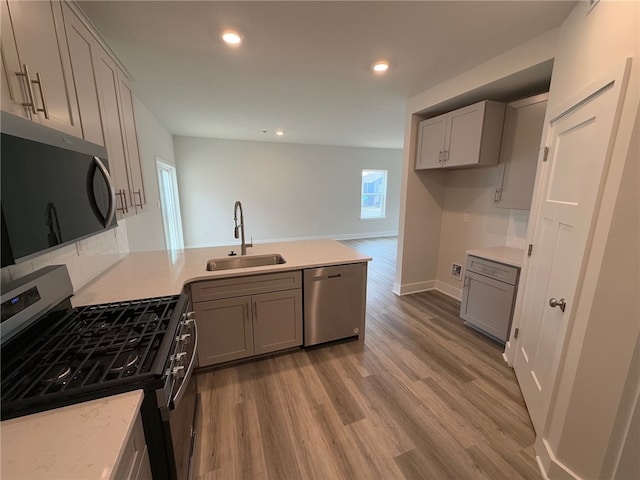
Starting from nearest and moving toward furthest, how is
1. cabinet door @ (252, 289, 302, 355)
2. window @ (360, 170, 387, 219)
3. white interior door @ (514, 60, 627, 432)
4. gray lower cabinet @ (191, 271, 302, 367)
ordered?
1. white interior door @ (514, 60, 627, 432)
2. gray lower cabinet @ (191, 271, 302, 367)
3. cabinet door @ (252, 289, 302, 355)
4. window @ (360, 170, 387, 219)

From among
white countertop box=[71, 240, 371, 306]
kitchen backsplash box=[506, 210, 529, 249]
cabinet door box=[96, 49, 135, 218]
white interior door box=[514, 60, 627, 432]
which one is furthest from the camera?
kitchen backsplash box=[506, 210, 529, 249]

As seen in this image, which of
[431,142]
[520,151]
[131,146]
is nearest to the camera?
[131,146]

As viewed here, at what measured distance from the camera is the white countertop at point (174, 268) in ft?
5.26

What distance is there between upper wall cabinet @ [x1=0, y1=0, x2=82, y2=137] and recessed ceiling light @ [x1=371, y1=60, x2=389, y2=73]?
217 cm

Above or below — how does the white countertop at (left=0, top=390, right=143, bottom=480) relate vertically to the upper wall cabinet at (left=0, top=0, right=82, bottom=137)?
below

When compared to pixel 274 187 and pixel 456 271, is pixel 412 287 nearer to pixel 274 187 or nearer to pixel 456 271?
pixel 456 271

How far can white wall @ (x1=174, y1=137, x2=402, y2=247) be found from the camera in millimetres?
6086

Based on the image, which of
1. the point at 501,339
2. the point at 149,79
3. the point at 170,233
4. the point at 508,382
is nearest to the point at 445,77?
the point at 501,339

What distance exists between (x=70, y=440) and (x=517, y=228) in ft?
12.0

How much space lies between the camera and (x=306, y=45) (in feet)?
6.75

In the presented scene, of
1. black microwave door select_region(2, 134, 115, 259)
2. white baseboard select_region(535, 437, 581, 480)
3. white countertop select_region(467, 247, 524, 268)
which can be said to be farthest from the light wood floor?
black microwave door select_region(2, 134, 115, 259)

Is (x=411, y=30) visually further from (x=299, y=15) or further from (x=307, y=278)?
(x=307, y=278)

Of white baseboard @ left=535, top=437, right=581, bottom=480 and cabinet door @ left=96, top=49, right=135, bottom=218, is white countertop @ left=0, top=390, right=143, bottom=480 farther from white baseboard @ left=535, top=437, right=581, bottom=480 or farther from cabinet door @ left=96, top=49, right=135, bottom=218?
white baseboard @ left=535, top=437, right=581, bottom=480

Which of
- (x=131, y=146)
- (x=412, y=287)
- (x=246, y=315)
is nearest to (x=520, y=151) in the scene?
(x=412, y=287)
